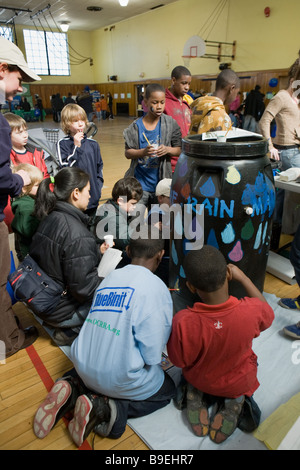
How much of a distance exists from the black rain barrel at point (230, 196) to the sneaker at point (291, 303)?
0.48 m

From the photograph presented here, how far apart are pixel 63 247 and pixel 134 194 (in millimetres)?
757

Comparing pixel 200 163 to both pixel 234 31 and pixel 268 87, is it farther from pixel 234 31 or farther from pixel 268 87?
pixel 234 31

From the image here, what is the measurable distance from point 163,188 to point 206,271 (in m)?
1.35

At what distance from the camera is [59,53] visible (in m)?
18.4

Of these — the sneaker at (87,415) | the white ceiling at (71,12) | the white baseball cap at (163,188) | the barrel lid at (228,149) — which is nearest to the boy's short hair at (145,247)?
the barrel lid at (228,149)

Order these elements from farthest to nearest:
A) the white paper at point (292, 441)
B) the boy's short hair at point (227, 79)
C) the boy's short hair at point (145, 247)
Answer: the boy's short hair at point (227, 79)
the boy's short hair at point (145, 247)
the white paper at point (292, 441)

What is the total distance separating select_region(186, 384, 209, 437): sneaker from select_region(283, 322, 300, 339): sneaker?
760mm

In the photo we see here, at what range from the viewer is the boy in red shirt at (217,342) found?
4.13ft

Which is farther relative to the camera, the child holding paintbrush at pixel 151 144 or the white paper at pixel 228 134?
the child holding paintbrush at pixel 151 144

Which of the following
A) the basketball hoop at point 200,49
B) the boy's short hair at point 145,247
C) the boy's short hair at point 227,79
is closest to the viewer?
the boy's short hair at point 145,247

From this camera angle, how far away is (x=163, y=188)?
249cm

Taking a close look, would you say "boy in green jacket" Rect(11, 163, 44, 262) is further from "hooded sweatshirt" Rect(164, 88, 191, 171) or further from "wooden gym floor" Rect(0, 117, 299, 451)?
"hooded sweatshirt" Rect(164, 88, 191, 171)

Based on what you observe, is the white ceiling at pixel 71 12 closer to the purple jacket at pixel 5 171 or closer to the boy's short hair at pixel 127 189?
the boy's short hair at pixel 127 189

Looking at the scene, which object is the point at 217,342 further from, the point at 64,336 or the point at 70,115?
the point at 70,115
